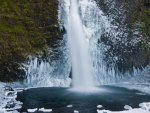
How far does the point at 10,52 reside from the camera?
88.0ft

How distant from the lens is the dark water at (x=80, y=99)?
20547 millimetres

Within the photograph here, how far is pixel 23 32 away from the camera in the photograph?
2758 cm

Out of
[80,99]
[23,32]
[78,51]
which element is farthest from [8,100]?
[78,51]

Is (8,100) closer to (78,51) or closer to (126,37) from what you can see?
(78,51)

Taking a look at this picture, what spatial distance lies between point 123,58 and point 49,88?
5.99 m

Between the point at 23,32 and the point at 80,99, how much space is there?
7613mm

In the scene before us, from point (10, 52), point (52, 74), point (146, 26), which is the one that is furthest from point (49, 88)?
point (146, 26)

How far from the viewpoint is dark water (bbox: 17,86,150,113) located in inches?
809

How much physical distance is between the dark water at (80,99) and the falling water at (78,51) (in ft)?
4.72

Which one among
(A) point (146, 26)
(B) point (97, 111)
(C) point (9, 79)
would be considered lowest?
(B) point (97, 111)

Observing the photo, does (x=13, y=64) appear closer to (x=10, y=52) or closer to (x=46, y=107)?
(x=10, y=52)

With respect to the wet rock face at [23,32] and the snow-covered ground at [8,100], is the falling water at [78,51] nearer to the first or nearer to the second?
the wet rock face at [23,32]

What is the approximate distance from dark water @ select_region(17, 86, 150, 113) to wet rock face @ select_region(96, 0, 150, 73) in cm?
344

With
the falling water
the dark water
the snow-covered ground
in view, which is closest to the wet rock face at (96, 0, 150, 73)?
the falling water
